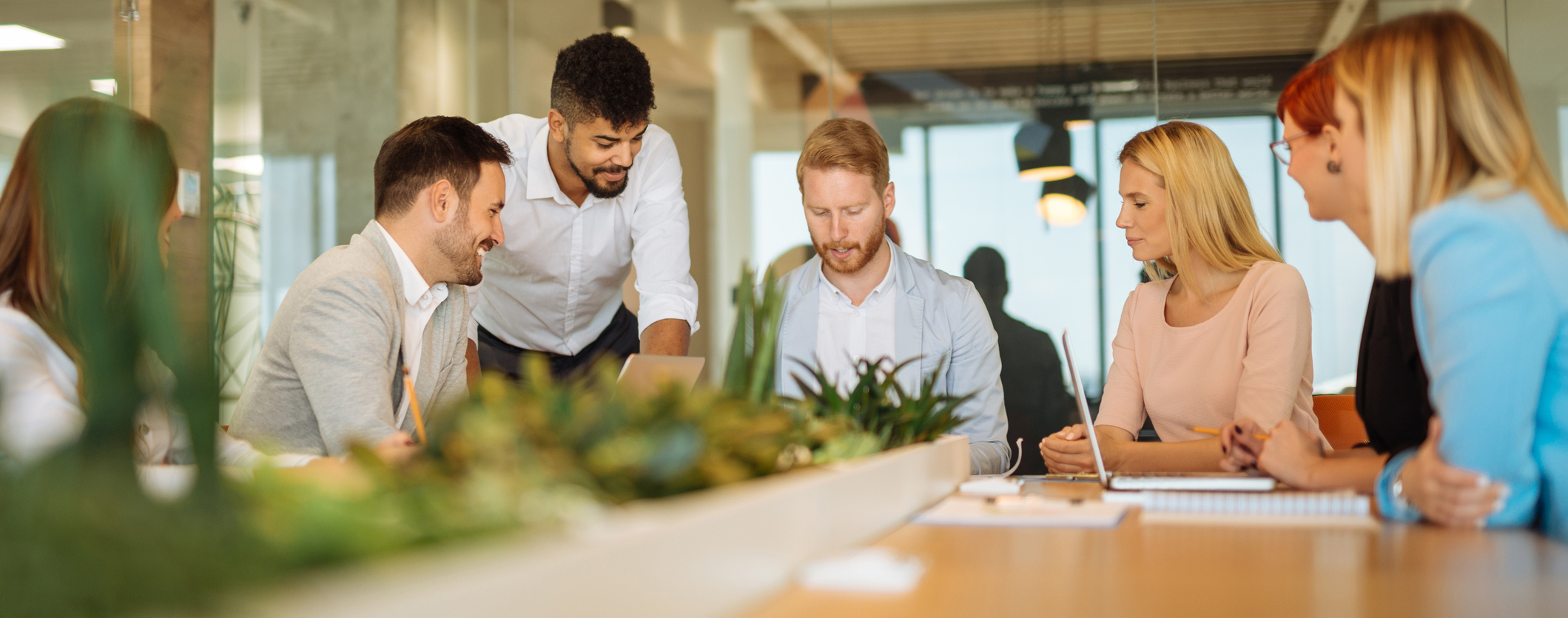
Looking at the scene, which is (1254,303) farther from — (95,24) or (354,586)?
(95,24)

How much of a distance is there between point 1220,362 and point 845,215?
38.1 inches

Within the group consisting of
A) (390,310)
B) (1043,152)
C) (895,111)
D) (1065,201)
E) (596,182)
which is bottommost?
(390,310)

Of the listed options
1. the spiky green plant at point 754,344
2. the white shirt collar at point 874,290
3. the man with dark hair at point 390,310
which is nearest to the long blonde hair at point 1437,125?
the spiky green plant at point 754,344

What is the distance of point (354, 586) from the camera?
0.47 metres

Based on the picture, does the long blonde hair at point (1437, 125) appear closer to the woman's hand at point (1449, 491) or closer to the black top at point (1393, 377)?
the woman's hand at point (1449, 491)

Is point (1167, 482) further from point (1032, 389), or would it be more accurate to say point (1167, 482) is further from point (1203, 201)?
point (1032, 389)

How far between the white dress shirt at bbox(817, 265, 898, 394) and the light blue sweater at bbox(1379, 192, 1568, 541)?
1.62 m

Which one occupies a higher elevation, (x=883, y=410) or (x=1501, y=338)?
(x=1501, y=338)

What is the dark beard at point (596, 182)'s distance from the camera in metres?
2.79

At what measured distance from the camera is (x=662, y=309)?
9.38 feet

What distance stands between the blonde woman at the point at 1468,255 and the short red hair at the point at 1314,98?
21 cm

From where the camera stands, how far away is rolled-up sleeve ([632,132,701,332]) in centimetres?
289

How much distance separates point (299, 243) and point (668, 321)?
2.97 meters

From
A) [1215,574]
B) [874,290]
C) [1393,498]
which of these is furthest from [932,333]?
[1215,574]
